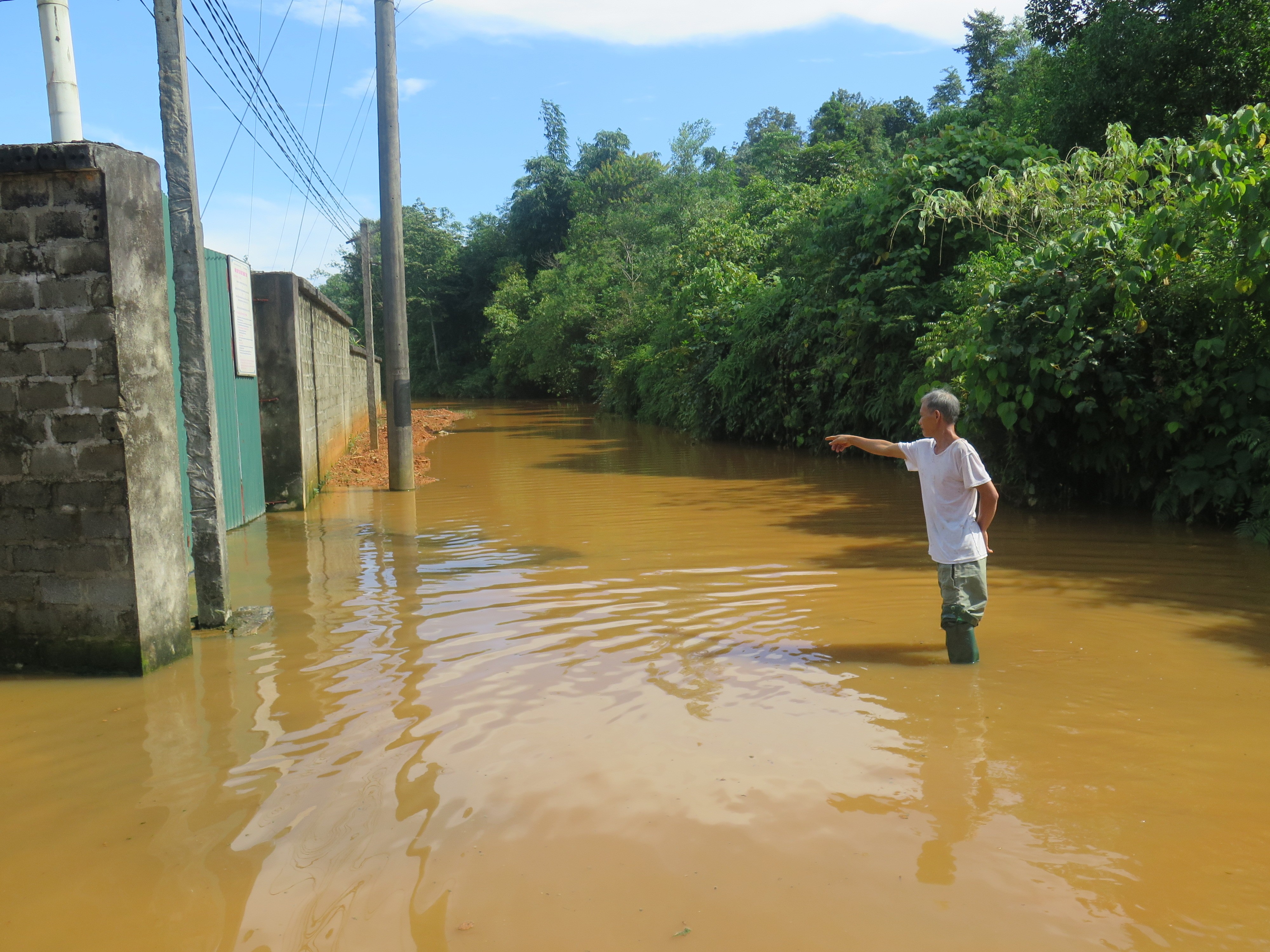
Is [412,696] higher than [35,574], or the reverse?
[35,574]

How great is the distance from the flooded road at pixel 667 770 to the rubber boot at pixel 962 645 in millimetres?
185

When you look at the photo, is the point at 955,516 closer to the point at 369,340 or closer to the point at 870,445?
the point at 870,445

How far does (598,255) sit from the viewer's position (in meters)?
42.1

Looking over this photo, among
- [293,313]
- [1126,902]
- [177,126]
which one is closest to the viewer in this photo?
[1126,902]

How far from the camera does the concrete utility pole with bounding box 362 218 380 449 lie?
811 inches

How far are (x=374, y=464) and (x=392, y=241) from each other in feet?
17.5

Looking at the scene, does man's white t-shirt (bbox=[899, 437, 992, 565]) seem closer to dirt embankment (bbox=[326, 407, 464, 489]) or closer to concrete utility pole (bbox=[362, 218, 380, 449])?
dirt embankment (bbox=[326, 407, 464, 489])

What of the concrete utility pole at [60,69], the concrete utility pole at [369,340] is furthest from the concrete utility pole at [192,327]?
the concrete utility pole at [369,340]

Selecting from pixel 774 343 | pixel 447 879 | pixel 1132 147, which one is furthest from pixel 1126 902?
pixel 774 343

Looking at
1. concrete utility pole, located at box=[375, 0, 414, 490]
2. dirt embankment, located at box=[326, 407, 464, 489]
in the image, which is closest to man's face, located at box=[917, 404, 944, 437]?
concrete utility pole, located at box=[375, 0, 414, 490]

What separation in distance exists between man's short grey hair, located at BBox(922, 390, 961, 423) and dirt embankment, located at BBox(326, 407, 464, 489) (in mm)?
9850

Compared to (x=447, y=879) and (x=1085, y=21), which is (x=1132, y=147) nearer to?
(x=447, y=879)

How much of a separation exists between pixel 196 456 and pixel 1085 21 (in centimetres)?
2241

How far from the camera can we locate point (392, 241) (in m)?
13.4
